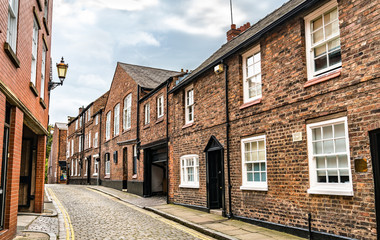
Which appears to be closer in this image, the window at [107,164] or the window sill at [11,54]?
the window sill at [11,54]

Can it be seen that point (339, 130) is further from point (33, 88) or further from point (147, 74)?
point (147, 74)

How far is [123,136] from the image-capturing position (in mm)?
24938

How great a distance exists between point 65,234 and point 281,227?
224 inches

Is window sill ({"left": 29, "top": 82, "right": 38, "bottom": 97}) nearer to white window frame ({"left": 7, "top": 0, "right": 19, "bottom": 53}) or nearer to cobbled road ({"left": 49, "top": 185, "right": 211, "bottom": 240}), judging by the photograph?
white window frame ({"left": 7, "top": 0, "right": 19, "bottom": 53})

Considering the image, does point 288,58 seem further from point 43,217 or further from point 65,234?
point 43,217

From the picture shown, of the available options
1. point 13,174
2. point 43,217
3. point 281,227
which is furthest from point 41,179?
point 281,227

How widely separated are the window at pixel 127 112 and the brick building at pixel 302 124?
466 inches

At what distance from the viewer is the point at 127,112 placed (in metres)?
24.9

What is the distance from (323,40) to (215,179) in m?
6.88

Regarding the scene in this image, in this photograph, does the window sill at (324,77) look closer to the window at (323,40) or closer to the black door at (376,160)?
the window at (323,40)

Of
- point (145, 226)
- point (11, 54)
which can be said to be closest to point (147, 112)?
point (145, 226)

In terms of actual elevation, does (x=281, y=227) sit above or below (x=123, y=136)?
below

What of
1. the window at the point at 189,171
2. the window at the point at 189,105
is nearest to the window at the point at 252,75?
the window at the point at 189,105

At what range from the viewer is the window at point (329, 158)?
295 inches
